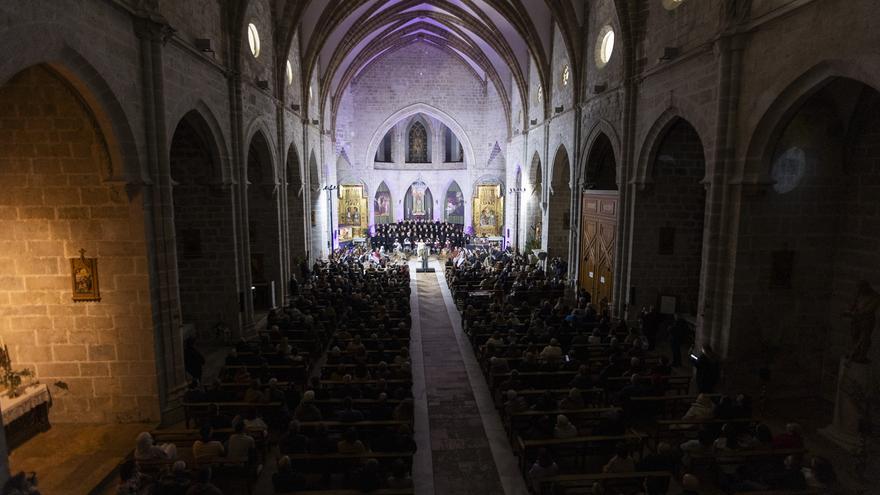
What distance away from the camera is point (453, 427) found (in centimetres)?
1024

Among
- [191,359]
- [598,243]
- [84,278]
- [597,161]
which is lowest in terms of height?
[191,359]

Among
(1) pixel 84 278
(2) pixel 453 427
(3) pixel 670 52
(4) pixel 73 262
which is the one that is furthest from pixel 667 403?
(4) pixel 73 262

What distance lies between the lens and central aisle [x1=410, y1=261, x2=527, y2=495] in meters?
8.34

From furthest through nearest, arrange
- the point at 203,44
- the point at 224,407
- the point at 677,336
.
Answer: the point at 677,336
the point at 203,44
the point at 224,407

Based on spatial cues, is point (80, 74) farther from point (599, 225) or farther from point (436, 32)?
point (436, 32)

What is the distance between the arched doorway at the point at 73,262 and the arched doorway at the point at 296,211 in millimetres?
14091

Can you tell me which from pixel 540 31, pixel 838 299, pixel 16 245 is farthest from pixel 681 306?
pixel 16 245

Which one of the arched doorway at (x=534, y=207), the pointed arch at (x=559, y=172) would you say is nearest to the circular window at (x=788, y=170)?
the pointed arch at (x=559, y=172)

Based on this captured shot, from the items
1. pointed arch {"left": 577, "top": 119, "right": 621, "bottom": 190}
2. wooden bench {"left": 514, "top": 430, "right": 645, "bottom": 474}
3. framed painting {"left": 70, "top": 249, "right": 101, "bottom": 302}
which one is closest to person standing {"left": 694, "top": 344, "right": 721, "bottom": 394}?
wooden bench {"left": 514, "top": 430, "right": 645, "bottom": 474}

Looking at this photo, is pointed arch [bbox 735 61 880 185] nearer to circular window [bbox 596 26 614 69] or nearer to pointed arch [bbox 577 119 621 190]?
pointed arch [bbox 577 119 621 190]

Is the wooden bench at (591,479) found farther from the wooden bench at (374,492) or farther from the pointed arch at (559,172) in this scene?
the pointed arch at (559,172)

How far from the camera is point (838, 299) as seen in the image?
34.8 feet

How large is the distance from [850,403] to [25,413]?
14609 mm

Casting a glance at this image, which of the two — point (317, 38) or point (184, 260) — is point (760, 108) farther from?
point (317, 38)
